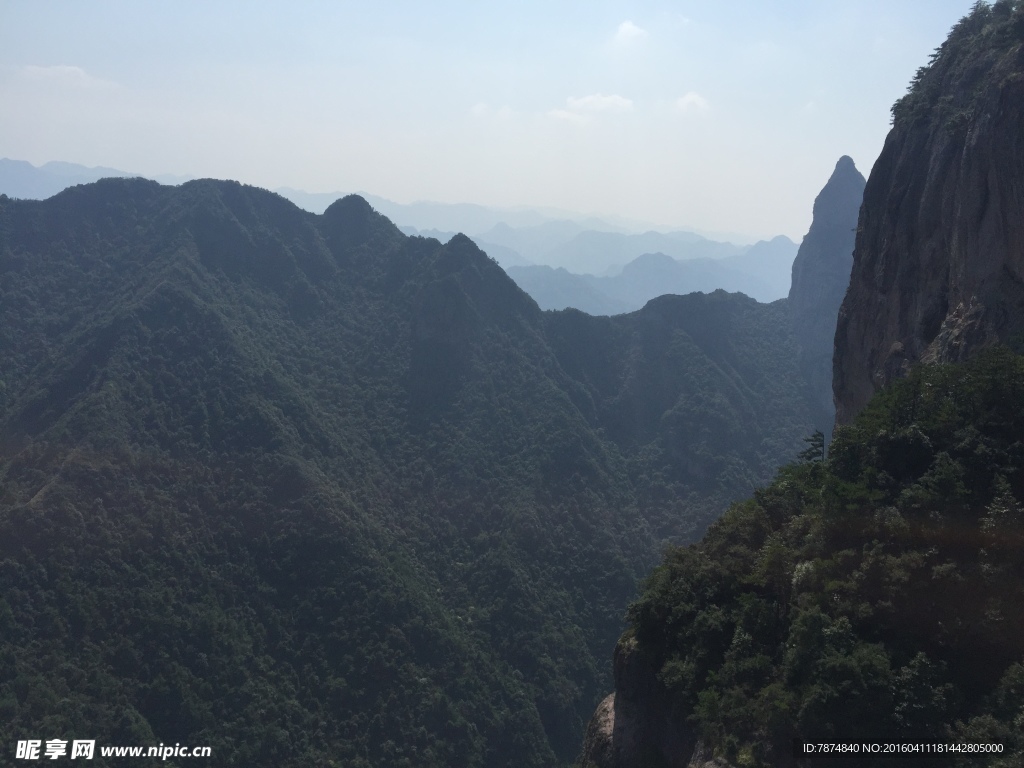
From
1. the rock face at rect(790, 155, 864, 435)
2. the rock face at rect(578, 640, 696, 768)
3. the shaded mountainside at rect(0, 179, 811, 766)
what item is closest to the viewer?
the rock face at rect(578, 640, 696, 768)

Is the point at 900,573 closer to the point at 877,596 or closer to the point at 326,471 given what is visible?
the point at 877,596

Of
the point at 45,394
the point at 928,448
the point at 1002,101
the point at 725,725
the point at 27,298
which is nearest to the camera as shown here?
the point at 725,725

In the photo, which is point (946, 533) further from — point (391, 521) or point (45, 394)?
point (45, 394)

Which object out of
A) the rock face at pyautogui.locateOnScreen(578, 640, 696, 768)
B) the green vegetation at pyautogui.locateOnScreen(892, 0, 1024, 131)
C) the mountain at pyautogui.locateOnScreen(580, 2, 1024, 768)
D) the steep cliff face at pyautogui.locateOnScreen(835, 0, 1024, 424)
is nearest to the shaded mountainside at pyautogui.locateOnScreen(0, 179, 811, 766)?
the rock face at pyautogui.locateOnScreen(578, 640, 696, 768)

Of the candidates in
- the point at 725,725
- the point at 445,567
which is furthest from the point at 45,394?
the point at 725,725

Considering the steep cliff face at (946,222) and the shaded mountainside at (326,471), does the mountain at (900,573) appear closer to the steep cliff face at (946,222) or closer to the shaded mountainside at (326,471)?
the steep cliff face at (946,222)

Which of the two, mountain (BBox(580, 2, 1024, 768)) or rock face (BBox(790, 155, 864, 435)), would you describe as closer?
mountain (BBox(580, 2, 1024, 768))

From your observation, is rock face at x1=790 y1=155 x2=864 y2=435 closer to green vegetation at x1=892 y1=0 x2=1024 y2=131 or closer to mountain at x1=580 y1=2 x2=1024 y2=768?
green vegetation at x1=892 y1=0 x2=1024 y2=131
